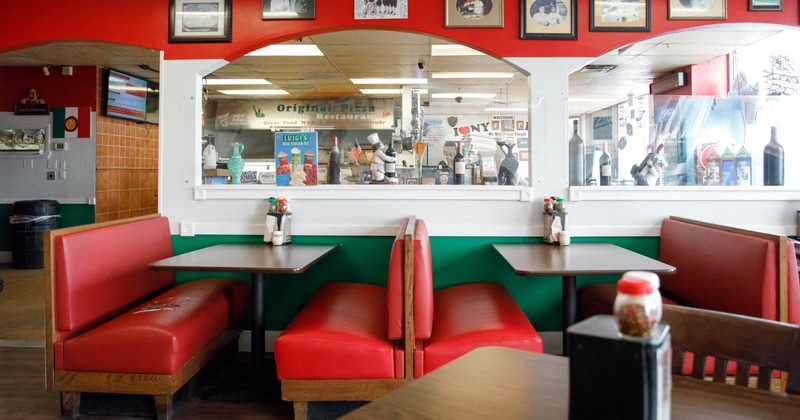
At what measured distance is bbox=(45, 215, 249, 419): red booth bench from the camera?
2.80 m

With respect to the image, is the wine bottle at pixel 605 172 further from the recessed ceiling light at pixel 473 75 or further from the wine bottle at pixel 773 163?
the recessed ceiling light at pixel 473 75

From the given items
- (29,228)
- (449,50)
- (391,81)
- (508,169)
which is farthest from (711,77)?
(29,228)

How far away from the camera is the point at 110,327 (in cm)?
288

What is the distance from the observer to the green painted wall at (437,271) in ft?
13.1

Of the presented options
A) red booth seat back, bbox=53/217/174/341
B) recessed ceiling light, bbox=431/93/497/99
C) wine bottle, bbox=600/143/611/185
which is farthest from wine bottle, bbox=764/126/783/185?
recessed ceiling light, bbox=431/93/497/99

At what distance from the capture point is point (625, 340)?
843mm

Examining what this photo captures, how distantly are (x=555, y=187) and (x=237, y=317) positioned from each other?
2612mm

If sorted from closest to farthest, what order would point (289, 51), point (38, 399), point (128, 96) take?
point (38, 399)
point (289, 51)
point (128, 96)

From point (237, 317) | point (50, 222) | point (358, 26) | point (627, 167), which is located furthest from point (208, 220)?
point (50, 222)

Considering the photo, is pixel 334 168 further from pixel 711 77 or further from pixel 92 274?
pixel 711 77

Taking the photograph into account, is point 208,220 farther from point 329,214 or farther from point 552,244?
point 552,244

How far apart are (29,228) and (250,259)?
5.99 meters

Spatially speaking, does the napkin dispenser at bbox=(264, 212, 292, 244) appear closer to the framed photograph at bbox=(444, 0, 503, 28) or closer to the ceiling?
the framed photograph at bbox=(444, 0, 503, 28)

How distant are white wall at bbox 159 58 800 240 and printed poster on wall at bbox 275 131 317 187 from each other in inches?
5.2
